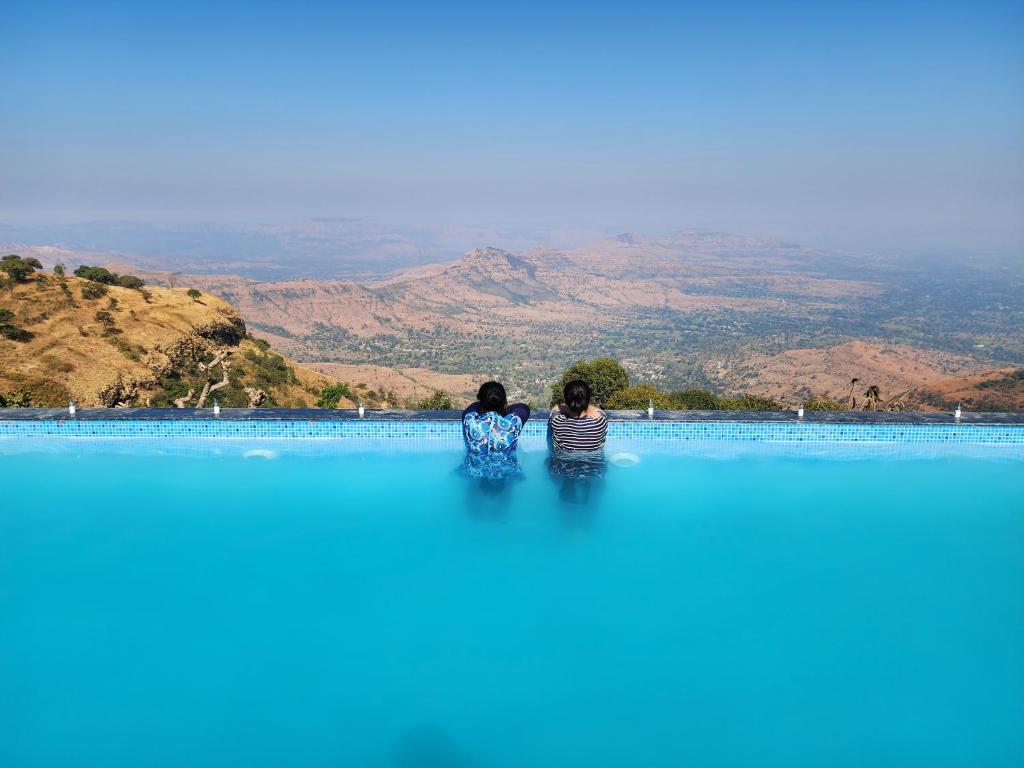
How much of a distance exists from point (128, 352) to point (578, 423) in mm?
22432

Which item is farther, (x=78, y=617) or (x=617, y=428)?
(x=617, y=428)

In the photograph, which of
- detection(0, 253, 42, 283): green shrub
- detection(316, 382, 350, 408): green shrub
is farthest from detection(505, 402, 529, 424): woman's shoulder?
detection(0, 253, 42, 283): green shrub

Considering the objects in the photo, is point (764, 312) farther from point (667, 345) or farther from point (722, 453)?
point (722, 453)

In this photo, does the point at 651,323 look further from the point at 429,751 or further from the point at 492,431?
the point at 429,751

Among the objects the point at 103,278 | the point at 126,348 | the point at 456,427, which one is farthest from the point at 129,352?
the point at 456,427

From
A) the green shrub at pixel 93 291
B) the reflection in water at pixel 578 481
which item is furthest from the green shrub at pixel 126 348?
the reflection in water at pixel 578 481

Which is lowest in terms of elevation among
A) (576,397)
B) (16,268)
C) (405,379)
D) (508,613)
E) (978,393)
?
(405,379)

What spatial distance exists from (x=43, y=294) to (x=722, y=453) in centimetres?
2527

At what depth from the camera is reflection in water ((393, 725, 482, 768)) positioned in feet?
9.37

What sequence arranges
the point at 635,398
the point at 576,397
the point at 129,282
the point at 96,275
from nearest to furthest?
1. the point at 576,397
2. the point at 635,398
3. the point at 96,275
4. the point at 129,282

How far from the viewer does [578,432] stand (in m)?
5.20

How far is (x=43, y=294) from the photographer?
24562 mm

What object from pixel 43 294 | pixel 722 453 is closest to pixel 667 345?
pixel 43 294

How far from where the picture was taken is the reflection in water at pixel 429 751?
9.37 feet
